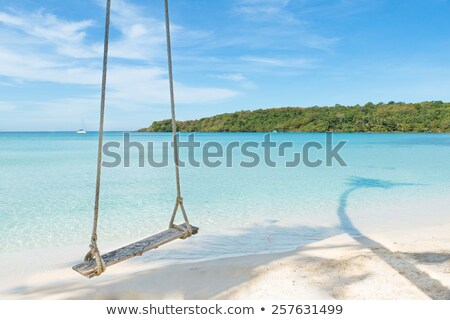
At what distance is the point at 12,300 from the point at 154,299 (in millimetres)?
1500

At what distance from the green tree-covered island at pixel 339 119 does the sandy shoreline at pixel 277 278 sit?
8376cm

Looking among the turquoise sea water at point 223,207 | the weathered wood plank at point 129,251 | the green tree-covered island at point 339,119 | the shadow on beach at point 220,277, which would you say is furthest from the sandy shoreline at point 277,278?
the green tree-covered island at point 339,119

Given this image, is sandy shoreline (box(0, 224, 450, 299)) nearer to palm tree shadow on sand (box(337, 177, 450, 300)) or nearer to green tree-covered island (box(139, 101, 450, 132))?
palm tree shadow on sand (box(337, 177, 450, 300))

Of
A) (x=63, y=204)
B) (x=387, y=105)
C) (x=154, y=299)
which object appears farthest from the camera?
(x=387, y=105)

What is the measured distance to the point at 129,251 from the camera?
3.15 metres

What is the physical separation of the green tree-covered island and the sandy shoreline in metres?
83.8

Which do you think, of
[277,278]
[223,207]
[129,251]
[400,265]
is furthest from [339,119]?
[129,251]

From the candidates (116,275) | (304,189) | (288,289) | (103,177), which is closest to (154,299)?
(116,275)

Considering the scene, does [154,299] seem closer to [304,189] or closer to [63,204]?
[63,204]

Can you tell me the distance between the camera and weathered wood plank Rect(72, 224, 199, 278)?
2.78 metres

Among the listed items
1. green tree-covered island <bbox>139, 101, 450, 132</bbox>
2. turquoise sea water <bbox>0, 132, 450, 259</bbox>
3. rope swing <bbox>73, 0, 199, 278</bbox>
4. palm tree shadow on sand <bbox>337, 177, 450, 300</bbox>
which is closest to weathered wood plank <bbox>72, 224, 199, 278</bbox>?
rope swing <bbox>73, 0, 199, 278</bbox>

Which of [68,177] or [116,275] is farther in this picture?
[68,177]

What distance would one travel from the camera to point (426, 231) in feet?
18.6

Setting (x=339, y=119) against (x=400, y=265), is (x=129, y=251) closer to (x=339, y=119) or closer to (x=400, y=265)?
(x=400, y=265)
